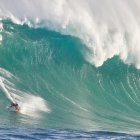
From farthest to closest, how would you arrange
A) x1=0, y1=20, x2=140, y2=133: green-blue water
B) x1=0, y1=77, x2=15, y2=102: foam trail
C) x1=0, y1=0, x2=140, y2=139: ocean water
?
1. x1=0, y1=77, x2=15, y2=102: foam trail
2. x1=0, y1=20, x2=140, y2=133: green-blue water
3. x1=0, y1=0, x2=140, y2=139: ocean water

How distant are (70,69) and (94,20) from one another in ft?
18.7

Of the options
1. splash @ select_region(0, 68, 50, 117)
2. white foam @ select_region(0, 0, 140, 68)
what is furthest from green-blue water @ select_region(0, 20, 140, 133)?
white foam @ select_region(0, 0, 140, 68)

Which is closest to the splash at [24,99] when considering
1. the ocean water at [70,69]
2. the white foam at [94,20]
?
the ocean water at [70,69]

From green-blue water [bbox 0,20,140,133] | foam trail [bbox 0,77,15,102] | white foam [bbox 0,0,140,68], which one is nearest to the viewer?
green-blue water [bbox 0,20,140,133]

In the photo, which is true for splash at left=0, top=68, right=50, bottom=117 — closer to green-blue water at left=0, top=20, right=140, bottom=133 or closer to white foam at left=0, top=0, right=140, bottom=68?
green-blue water at left=0, top=20, right=140, bottom=133

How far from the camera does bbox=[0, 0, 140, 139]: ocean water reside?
19.8 meters

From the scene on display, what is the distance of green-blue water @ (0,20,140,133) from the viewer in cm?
2098

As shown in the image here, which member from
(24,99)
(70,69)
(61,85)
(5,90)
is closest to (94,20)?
(70,69)

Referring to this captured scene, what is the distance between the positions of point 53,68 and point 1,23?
13.5 feet

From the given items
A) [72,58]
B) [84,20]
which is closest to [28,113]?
[72,58]

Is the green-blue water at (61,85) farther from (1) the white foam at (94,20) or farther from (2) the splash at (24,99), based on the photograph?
(1) the white foam at (94,20)

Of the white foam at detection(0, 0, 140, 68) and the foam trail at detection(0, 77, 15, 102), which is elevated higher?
the white foam at detection(0, 0, 140, 68)

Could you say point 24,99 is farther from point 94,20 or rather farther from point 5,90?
point 94,20

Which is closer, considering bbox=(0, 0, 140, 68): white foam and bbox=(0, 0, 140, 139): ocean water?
bbox=(0, 0, 140, 139): ocean water
